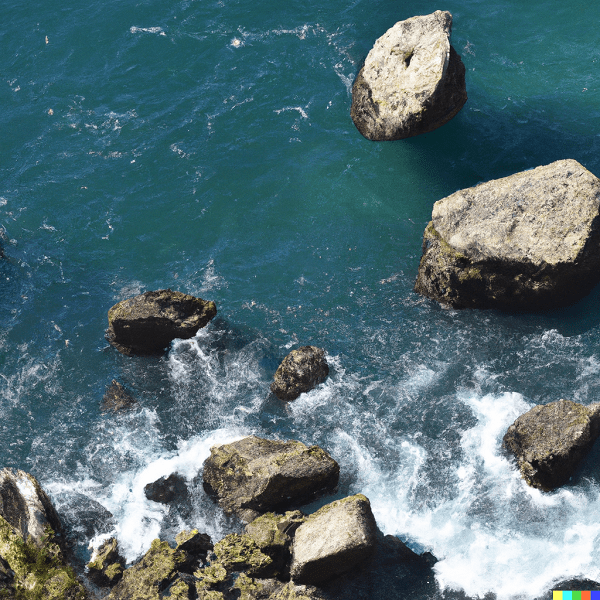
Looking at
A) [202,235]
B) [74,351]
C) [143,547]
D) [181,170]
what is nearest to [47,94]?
[181,170]

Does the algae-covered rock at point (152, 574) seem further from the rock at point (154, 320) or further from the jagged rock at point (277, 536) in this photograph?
the rock at point (154, 320)

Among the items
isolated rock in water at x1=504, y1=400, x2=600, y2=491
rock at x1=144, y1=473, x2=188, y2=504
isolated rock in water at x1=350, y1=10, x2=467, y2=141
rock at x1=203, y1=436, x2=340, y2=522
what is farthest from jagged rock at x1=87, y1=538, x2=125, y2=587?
isolated rock in water at x1=350, y1=10, x2=467, y2=141

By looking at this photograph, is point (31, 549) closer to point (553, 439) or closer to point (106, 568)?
point (106, 568)

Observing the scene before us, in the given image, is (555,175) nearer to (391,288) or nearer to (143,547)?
(391,288)

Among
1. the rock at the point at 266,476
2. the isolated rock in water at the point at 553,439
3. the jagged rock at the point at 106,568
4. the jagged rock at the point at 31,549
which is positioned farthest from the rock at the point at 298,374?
the jagged rock at the point at 31,549

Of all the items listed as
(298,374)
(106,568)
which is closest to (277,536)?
(106,568)

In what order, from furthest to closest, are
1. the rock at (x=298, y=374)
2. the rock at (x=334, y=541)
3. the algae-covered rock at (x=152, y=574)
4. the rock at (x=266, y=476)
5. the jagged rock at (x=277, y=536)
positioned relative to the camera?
the rock at (x=298, y=374)
the rock at (x=266, y=476)
the jagged rock at (x=277, y=536)
the algae-covered rock at (x=152, y=574)
the rock at (x=334, y=541)
